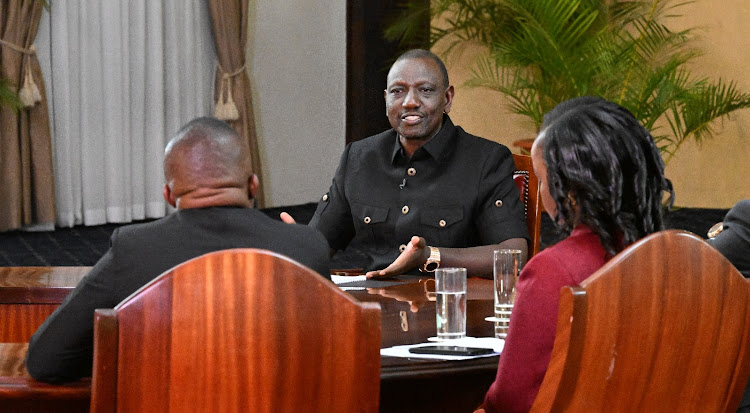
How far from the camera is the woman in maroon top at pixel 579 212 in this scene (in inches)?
63.8

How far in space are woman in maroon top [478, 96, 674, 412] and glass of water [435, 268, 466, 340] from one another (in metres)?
0.29

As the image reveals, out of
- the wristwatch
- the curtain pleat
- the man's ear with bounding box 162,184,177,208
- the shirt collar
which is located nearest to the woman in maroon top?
the man's ear with bounding box 162,184,177,208

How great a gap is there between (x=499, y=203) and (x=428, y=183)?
0.75ft

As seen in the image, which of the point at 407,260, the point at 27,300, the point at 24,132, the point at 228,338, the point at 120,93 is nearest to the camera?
the point at 228,338

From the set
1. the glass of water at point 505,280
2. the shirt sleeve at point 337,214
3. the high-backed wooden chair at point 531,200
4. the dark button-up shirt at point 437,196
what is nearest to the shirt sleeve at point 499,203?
the dark button-up shirt at point 437,196

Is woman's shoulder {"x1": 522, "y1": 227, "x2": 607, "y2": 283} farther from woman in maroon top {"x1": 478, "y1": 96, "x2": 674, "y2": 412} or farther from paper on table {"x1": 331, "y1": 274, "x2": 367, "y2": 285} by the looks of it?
paper on table {"x1": 331, "y1": 274, "x2": 367, "y2": 285}

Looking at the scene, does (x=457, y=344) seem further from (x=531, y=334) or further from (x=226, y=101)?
(x=226, y=101)

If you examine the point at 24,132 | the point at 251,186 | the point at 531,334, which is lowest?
the point at 531,334

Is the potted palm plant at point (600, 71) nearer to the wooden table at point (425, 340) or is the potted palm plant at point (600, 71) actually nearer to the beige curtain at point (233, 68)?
the beige curtain at point (233, 68)

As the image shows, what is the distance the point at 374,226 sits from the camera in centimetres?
322

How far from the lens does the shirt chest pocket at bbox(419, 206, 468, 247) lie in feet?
10.3

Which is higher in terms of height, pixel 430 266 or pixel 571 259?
pixel 571 259

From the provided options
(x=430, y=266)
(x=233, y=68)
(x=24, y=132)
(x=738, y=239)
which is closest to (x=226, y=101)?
(x=233, y=68)

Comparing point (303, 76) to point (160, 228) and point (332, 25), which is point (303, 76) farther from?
point (160, 228)
